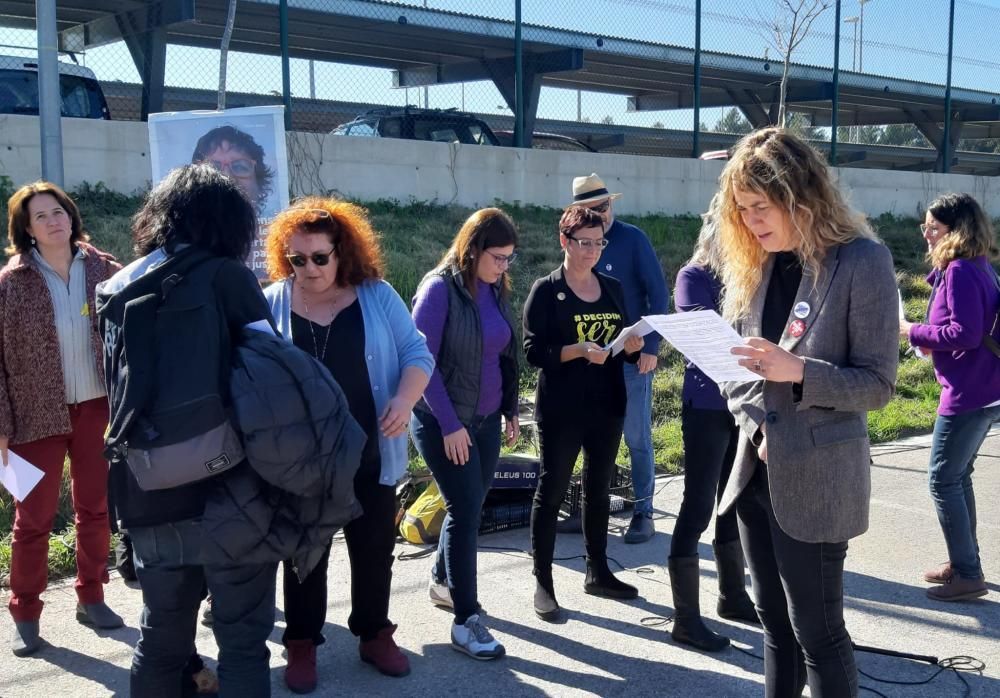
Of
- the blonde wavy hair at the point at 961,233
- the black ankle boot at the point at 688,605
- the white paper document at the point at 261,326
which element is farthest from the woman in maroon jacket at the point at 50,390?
the blonde wavy hair at the point at 961,233

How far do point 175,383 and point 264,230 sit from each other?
3.38 meters

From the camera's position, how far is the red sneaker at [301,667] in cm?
385

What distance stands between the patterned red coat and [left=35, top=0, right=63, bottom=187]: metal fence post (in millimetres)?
1998

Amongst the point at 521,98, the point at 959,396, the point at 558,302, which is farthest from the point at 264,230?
the point at 521,98

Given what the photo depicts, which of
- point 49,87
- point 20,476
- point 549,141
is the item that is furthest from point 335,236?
point 549,141

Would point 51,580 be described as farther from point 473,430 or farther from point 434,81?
point 434,81

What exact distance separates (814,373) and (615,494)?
386 centimetres

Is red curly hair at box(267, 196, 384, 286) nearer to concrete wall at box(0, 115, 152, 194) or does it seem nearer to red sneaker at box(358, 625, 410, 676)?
red sneaker at box(358, 625, 410, 676)

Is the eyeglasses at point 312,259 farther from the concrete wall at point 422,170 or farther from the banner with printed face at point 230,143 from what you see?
the concrete wall at point 422,170

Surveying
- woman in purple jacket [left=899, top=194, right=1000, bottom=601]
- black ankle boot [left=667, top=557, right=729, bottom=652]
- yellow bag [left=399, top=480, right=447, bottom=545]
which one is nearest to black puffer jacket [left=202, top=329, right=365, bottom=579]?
black ankle boot [left=667, top=557, right=729, bottom=652]

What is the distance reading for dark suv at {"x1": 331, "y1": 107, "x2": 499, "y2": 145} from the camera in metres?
12.9

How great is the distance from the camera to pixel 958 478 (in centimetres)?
477

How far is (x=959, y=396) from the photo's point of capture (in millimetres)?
4656

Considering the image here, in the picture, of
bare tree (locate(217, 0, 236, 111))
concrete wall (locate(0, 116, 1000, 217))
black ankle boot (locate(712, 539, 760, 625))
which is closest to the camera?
black ankle boot (locate(712, 539, 760, 625))
